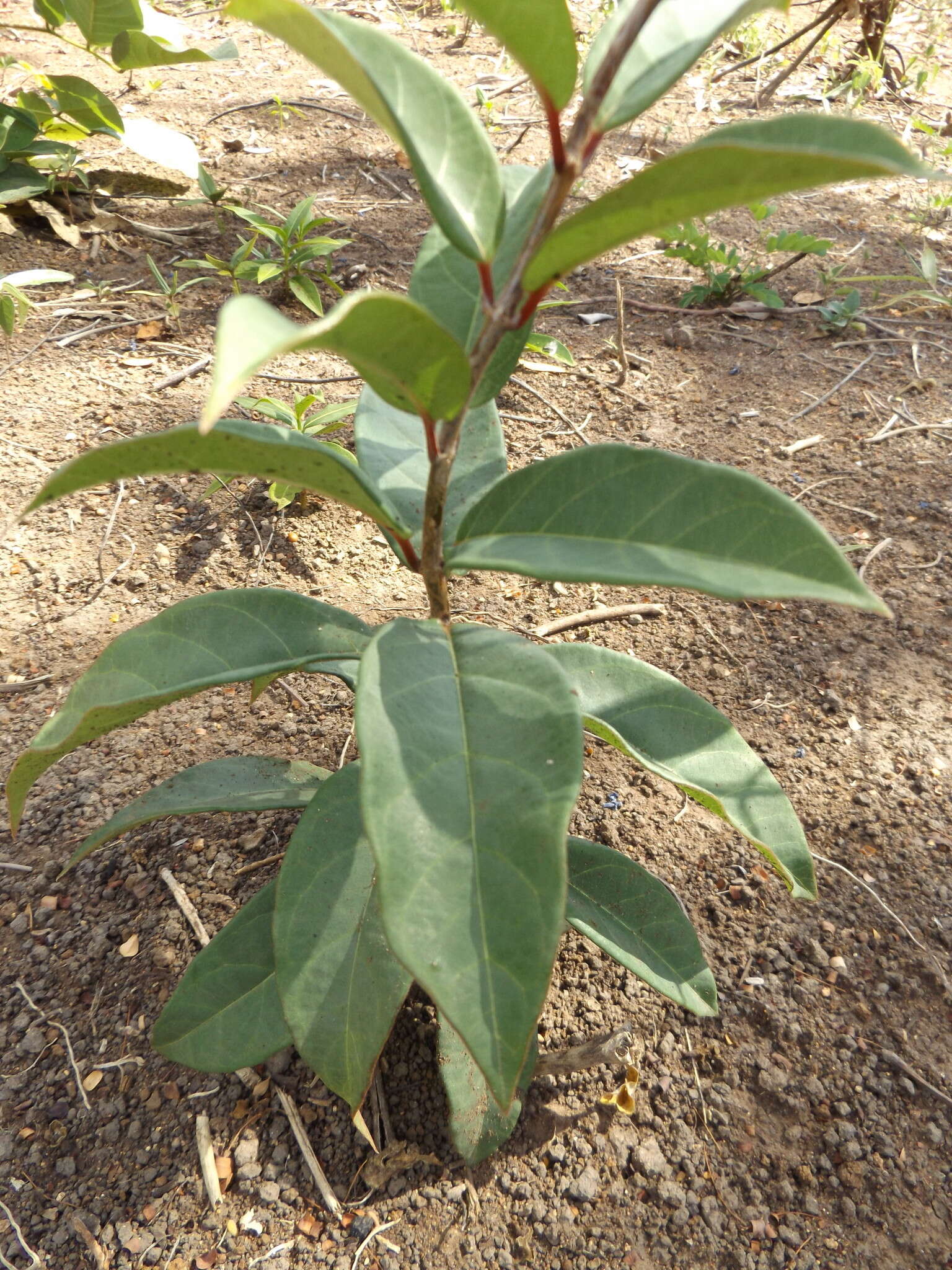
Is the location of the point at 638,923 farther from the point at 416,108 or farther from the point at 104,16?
the point at 104,16

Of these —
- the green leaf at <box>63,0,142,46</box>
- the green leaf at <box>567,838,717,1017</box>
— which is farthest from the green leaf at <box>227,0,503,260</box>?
the green leaf at <box>63,0,142,46</box>

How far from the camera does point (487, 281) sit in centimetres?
93

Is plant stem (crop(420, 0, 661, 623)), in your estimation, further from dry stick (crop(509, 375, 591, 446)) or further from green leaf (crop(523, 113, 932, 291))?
dry stick (crop(509, 375, 591, 446))

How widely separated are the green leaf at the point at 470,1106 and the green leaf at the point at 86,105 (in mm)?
3124

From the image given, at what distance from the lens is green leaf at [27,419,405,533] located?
2.69 ft

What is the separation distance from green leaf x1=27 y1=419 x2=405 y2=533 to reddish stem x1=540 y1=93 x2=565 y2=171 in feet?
1.19

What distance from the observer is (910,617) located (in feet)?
7.07

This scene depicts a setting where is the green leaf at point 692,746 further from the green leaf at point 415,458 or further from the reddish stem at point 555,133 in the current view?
the reddish stem at point 555,133

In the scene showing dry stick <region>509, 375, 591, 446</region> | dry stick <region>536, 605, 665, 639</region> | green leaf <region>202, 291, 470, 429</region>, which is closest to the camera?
green leaf <region>202, 291, 470, 429</region>

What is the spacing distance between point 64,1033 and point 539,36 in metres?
1.49

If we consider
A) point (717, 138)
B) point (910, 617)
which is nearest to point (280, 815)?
point (717, 138)

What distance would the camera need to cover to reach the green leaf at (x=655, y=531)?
0.81 metres

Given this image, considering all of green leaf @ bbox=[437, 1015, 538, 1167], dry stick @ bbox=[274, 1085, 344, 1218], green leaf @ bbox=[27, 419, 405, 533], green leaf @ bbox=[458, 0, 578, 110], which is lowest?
dry stick @ bbox=[274, 1085, 344, 1218]

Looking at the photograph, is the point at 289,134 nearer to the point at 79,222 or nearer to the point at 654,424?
the point at 79,222
